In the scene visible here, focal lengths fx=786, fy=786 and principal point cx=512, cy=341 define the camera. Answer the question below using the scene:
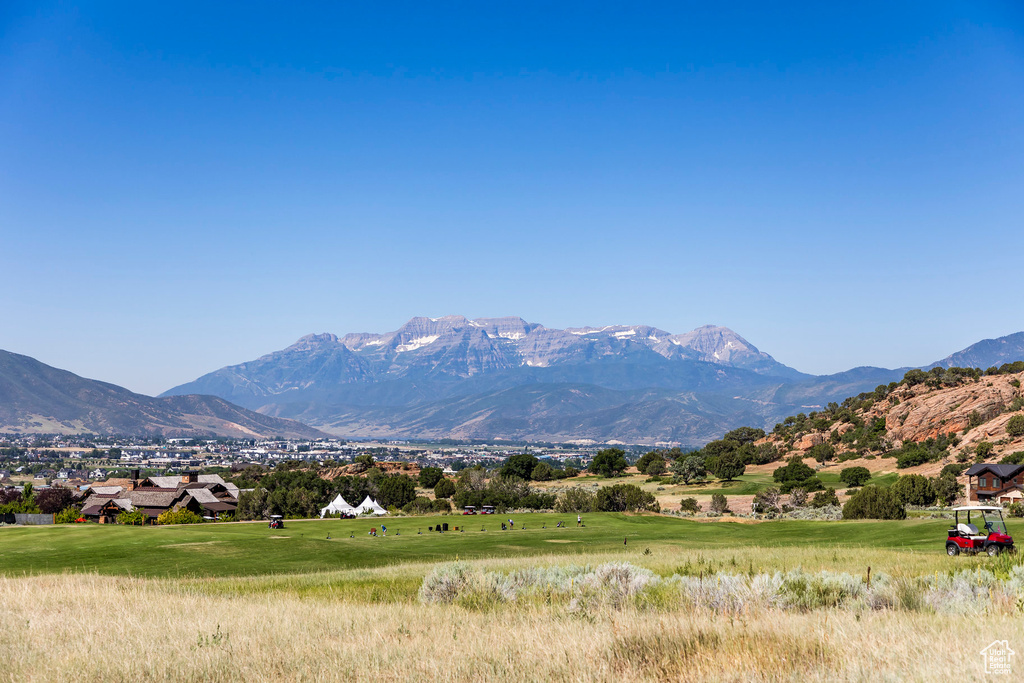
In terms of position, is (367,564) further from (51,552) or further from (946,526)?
(946,526)

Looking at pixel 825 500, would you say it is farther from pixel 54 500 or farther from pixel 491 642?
pixel 54 500

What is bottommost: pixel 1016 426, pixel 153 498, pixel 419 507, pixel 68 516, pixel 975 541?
pixel 68 516

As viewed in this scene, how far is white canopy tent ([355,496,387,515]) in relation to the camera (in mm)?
81312

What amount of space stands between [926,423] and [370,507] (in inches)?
2954

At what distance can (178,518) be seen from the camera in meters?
72.1

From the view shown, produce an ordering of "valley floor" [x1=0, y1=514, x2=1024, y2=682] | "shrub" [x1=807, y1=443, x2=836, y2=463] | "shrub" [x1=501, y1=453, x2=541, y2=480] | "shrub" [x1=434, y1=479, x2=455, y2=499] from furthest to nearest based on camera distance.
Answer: "shrub" [x1=501, y1=453, x2=541, y2=480], "shrub" [x1=807, y1=443, x2=836, y2=463], "shrub" [x1=434, y1=479, x2=455, y2=499], "valley floor" [x1=0, y1=514, x2=1024, y2=682]

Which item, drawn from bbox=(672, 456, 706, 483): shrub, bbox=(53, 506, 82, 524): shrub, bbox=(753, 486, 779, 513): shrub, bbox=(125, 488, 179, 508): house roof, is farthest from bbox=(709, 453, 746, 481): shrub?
bbox=(53, 506, 82, 524): shrub

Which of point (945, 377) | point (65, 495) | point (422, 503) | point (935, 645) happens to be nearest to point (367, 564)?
point (935, 645)

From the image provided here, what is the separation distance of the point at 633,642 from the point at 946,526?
3367 centimetres

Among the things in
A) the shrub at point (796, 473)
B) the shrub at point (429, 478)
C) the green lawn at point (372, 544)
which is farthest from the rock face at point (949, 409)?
Result: the shrub at point (429, 478)

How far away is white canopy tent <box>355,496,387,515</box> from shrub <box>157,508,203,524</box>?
1586cm

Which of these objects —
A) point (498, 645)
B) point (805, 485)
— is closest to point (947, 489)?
point (805, 485)

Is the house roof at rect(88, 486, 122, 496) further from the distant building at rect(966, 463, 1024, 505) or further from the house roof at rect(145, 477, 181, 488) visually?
the distant building at rect(966, 463, 1024, 505)

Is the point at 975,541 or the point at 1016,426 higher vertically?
the point at 1016,426
